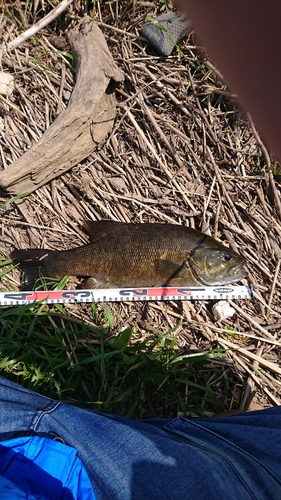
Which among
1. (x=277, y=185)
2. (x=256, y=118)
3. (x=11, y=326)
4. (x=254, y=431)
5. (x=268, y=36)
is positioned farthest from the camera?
(x=277, y=185)

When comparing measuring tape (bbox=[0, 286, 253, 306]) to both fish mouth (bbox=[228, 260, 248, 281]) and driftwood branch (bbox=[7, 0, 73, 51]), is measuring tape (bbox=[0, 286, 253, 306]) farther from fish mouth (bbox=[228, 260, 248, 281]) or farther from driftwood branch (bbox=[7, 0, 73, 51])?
driftwood branch (bbox=[7, 0, 73, 51])

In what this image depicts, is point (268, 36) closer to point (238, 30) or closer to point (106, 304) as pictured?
point (238, 30)

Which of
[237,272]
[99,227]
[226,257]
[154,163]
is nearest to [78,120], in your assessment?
[154,163]

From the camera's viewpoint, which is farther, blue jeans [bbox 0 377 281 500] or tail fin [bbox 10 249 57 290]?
tail fin [bbox 10 249 57 290]

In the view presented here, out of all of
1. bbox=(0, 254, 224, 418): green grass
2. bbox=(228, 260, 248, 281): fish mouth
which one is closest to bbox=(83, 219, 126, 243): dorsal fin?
bbox=(0, 254, 224, 418): green grass

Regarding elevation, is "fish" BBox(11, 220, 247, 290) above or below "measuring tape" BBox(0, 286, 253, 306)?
above

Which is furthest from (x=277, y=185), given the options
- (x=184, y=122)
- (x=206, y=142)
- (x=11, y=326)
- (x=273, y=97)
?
(x=273, y=97)

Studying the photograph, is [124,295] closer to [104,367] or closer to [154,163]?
[104,367]

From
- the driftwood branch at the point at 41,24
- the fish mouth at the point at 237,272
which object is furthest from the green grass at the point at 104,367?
the driftwood branch at the point at 41,24
